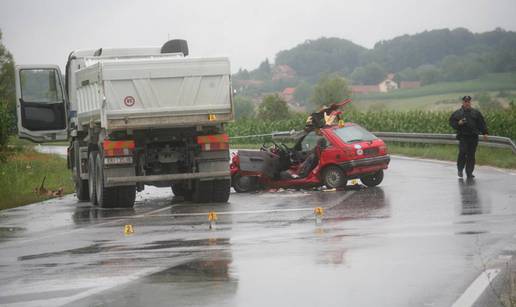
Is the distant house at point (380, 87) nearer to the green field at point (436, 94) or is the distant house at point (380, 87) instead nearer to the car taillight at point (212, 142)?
the green field at point (436, 94)

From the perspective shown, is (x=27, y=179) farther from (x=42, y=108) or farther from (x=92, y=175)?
(x=92, y=175)

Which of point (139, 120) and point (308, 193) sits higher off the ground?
point (139, 120)

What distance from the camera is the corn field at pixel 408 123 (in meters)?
37.9

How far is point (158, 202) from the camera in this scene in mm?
22484

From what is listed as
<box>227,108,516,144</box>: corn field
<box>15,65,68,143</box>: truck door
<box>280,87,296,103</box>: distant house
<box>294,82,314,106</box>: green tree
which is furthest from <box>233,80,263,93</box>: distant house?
<box>15,65,68,143</box>: truck door

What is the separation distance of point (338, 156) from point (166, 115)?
12.3 ft

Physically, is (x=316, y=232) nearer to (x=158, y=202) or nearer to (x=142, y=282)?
(x=142, y=282)

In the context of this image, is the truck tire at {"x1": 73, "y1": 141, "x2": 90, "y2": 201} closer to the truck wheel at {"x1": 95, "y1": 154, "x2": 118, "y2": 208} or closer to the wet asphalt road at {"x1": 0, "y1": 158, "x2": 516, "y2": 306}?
the truck wheel at {"x1": 95, "y1": 154, "x2": 118, "y2": 208}

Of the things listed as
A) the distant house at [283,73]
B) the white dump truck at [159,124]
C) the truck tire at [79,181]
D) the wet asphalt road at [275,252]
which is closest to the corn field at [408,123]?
the truck tire at [79,181]

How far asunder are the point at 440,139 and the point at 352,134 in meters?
13.3

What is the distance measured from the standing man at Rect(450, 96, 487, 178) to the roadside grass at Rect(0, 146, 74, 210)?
9.33 meters

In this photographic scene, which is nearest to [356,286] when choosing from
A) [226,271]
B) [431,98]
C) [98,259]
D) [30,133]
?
[226,271]

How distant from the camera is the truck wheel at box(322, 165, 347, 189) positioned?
21.8 m

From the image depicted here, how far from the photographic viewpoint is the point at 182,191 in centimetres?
2398
